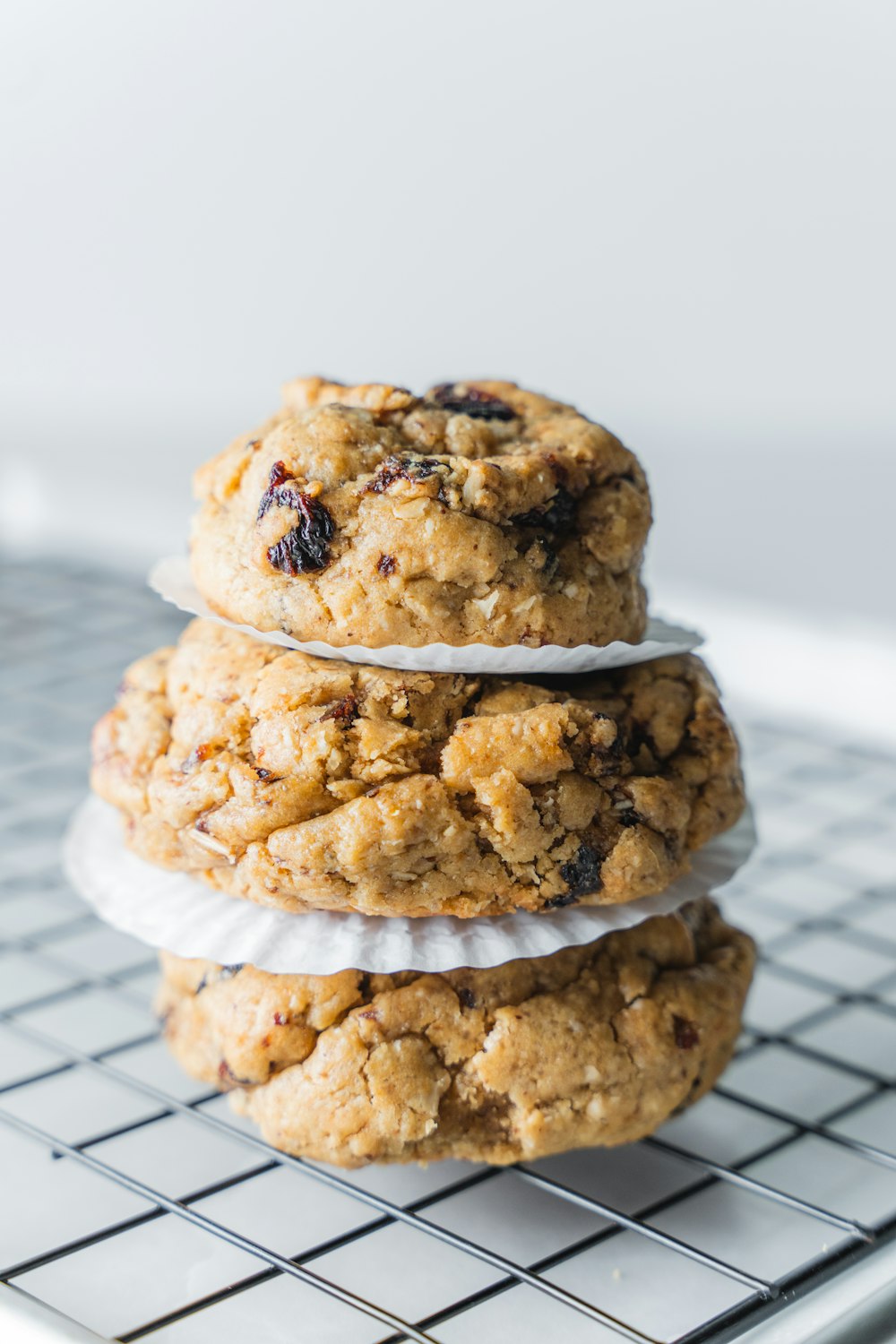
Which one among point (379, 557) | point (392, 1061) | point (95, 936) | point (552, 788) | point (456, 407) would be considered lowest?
point (95, 936)

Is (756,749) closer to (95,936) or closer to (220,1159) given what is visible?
(95,936)

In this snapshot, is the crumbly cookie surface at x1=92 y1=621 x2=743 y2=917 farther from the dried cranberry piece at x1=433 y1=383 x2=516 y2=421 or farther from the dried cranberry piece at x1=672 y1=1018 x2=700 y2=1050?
the dried cranberry piece at x1=433 y1=383 x2=516 y2=421

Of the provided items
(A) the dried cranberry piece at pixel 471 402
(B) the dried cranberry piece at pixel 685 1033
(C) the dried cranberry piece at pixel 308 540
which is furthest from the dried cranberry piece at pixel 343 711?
(B) the dried cranberry piece at pixel 685 1033

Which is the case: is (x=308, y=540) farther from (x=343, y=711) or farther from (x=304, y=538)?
(x=343, y=711)

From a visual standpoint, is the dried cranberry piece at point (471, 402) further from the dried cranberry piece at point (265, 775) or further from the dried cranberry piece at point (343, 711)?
the dried cranberry piece at point (265, 775)

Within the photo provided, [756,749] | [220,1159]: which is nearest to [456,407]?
[220,1159]
